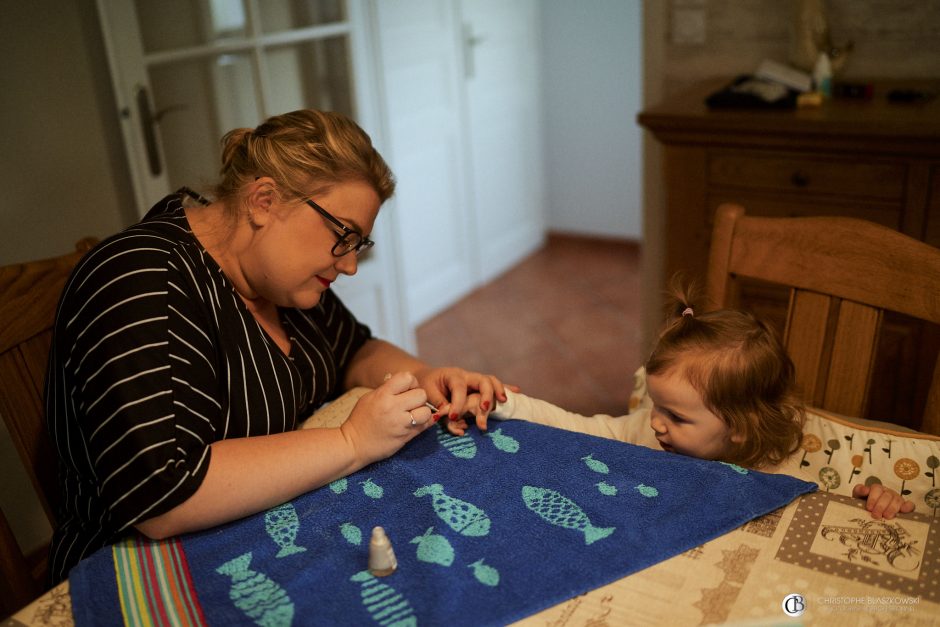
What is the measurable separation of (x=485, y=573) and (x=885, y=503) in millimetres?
503

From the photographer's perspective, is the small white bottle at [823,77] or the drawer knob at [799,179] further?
the small white bottle at [823,77]

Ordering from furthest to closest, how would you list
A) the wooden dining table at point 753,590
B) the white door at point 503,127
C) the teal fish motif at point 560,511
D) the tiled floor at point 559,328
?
the white door at point 503,127 < the tiled floor at point 559,328 < the teal fish motif at point 560,511 < the wooden dining table at point 753,590

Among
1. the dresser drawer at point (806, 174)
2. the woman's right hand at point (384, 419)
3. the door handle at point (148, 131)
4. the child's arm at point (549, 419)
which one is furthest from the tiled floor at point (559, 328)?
the woman's right hand at point (384, 419)

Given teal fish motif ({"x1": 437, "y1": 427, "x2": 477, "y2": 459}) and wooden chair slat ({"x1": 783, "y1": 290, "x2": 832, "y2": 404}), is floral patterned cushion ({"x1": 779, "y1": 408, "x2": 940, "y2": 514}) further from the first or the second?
teal fish motif ({"x1": 437, "y1": 427, "x2": 477, "y2": 459})

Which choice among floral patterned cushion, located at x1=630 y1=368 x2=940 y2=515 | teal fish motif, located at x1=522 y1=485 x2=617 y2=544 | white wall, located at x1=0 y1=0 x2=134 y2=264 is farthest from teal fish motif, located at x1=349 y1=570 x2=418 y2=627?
white wall, located at x1=0 y1=0 x2=134 y2=264

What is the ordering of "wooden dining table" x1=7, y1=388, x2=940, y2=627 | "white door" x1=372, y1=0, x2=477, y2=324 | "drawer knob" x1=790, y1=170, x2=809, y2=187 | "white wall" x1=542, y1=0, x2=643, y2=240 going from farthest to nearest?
"white wall" x1=542, y1=0, x2=643, y2=240 → "white door" x1=372, y1=0, x2=477, y2=324 → "drawer knob" x1=790, y1=170, x2=809, y2=187 → "wooden dining table" x1=7, y1=388, x2=940, y2=627

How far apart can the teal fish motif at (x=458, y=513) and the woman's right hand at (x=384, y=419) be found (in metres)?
0.09

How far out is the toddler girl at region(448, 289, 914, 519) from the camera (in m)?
1.25

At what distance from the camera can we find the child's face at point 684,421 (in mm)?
1270

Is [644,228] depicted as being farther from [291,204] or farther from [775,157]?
[291,204]

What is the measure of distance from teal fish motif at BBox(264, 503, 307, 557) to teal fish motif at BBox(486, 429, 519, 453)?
11.8 inches

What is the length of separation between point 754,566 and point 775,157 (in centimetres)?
151

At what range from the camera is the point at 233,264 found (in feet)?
4.27

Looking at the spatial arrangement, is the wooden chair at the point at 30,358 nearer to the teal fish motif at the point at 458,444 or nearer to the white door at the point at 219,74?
the teal fish motif at the point at 458,444
